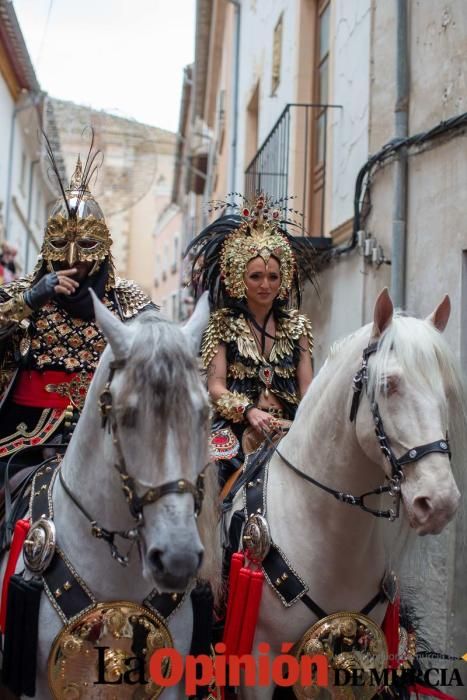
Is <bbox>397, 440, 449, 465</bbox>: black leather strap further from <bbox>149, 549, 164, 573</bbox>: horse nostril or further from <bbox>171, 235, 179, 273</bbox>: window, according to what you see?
<bbox>171, 235, 179, 273</bbox>: window

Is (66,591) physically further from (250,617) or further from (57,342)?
(57,342)

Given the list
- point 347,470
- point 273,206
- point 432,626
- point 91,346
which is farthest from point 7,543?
point 432,626

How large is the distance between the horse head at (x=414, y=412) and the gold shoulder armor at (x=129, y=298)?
43.0 inches

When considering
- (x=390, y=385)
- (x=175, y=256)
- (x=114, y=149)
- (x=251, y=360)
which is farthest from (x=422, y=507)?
(x=175, y=256)

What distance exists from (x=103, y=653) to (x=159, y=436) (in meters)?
0.85

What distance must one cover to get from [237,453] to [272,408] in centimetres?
28

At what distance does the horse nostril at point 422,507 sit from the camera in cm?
281

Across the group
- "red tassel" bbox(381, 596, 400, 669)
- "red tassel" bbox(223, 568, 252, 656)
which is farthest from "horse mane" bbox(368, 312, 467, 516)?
"red tassel" bbox(223, 568, 252, 656)

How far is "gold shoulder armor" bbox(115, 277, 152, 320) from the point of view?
3.82 m

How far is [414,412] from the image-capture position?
9.69ft

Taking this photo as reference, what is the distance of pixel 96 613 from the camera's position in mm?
2738

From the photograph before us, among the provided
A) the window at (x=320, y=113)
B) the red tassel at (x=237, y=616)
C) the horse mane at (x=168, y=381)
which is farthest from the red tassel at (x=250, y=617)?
the window at (x=320, y=113)

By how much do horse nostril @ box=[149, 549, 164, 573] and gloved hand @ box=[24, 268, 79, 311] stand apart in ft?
4.83

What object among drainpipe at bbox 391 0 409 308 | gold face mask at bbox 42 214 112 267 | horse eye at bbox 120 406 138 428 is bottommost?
horse eye at bbox 120 406 138 428
